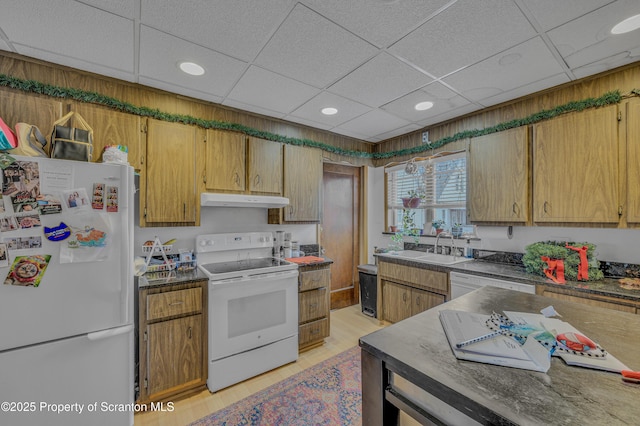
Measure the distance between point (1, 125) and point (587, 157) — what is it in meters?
3.92

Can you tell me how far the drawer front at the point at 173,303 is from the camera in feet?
6.51

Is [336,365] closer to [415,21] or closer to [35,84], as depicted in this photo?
[415,21]

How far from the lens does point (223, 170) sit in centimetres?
266

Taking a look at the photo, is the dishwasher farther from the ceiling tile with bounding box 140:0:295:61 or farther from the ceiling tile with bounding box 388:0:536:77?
the ceiling tile with bounding box 140:0:295:61

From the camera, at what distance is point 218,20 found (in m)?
1.58

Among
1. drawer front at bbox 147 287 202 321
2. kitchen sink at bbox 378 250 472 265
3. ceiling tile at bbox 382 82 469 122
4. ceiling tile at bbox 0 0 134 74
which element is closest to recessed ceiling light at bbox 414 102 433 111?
ceiling tile at bbox 382 82 469 122

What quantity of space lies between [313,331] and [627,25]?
10.9ft

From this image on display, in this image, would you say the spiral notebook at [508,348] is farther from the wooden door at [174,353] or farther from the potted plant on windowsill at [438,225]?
the potted plant on windowsill at [438,225]

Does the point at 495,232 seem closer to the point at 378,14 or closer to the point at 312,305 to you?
the point at 312,305

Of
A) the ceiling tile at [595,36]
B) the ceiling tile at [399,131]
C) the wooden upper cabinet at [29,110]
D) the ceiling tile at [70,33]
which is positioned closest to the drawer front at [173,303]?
the wooden upper cabinet at [29,110]

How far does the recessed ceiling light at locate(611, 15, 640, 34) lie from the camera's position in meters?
1.57

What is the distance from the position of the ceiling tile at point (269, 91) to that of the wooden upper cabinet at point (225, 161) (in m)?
0.37

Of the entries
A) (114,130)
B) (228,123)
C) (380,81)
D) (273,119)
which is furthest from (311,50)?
(114,130)

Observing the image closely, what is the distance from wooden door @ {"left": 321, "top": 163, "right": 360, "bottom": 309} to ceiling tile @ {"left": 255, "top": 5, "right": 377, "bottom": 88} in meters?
1.74
